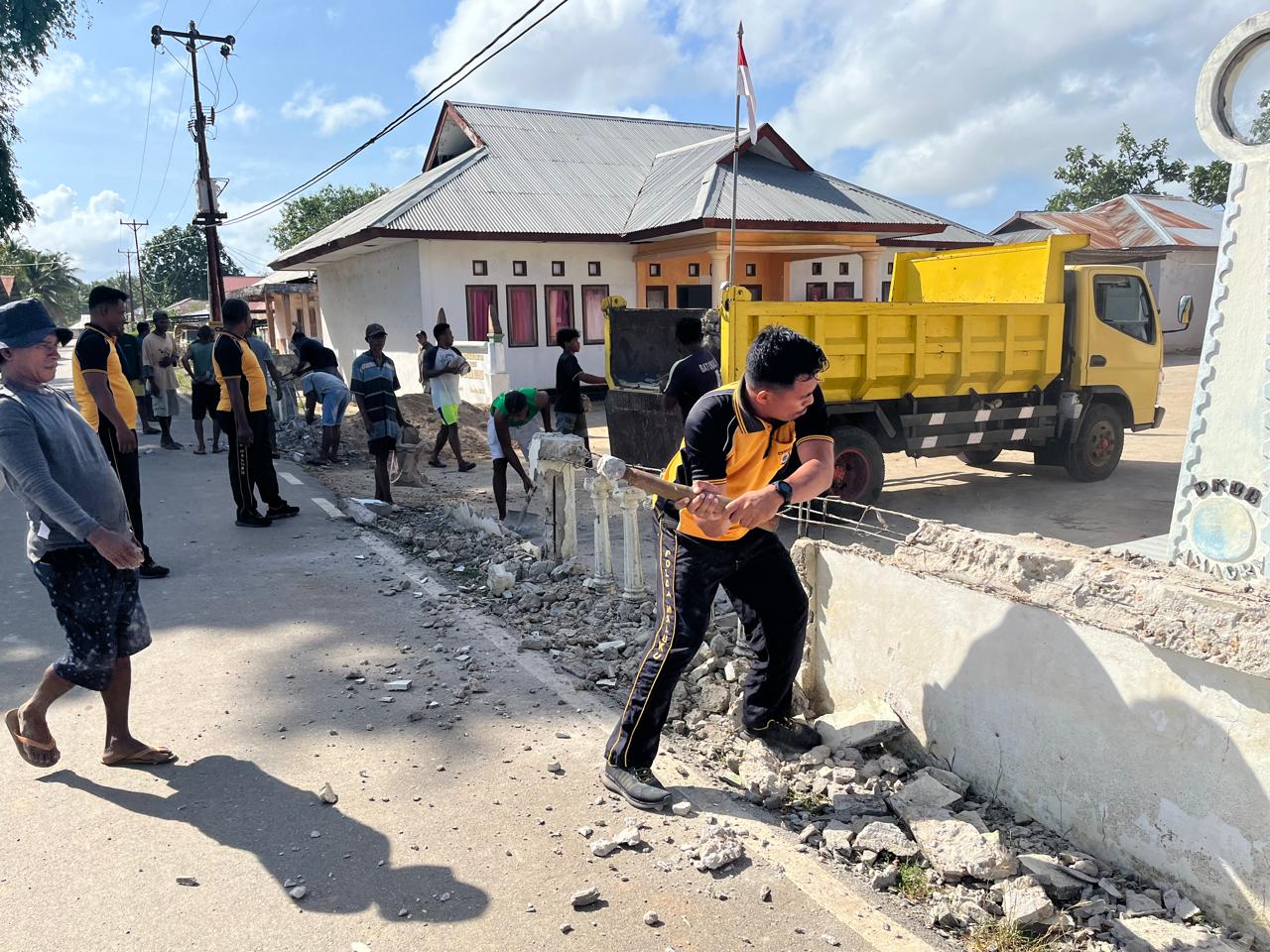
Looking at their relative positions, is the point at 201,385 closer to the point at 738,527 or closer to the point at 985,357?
the point at 985,357

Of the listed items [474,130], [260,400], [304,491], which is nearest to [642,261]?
[474,130]

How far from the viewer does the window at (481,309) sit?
17.4 meters

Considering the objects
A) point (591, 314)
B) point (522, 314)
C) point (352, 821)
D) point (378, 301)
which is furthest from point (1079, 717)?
point (378, 301)

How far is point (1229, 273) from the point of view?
4.74 meters

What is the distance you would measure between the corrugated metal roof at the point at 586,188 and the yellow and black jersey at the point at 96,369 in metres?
10.2

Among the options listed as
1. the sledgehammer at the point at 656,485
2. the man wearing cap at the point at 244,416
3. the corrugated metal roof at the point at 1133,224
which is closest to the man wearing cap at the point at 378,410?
the man wearing cap at the point at 244,416

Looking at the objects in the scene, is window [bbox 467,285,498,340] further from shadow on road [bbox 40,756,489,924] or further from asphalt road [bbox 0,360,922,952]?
shadow on road [bbox 40,756,489,924]

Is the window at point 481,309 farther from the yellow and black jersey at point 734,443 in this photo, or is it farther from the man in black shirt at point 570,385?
Answer: the yellow and black jersey at point 734,443

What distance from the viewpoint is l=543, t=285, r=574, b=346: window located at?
18094 mm

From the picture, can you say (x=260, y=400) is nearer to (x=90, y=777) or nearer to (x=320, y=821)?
(x=90, y=777)

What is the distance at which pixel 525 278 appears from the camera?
1783 centimetres

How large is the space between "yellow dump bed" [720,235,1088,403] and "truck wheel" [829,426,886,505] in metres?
0.40

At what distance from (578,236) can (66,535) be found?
585 inches

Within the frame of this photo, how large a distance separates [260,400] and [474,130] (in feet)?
47.6
